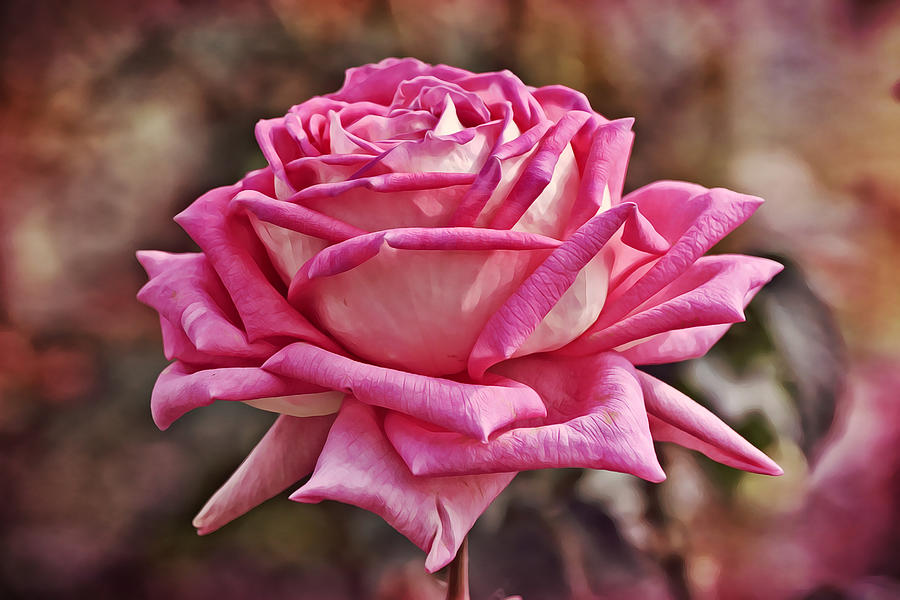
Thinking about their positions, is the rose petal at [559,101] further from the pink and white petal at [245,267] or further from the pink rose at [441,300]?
the pink and white petal at [245,267]

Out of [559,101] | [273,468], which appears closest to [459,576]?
[273,468]

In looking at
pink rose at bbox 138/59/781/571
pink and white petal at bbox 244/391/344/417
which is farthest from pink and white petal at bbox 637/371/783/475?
pink and white petal at bbox 244/391/344/417

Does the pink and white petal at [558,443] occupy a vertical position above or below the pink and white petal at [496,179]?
below

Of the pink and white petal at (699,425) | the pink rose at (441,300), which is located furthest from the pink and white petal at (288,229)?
the pink and white petal at (699,425)

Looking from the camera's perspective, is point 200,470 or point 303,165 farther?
point 200,470

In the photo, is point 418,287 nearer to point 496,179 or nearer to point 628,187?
point 496,179

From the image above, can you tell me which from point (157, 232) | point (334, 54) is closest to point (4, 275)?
point (157, 232)

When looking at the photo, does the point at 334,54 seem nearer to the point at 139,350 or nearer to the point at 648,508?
the point at 139,350

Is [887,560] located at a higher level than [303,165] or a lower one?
lower
